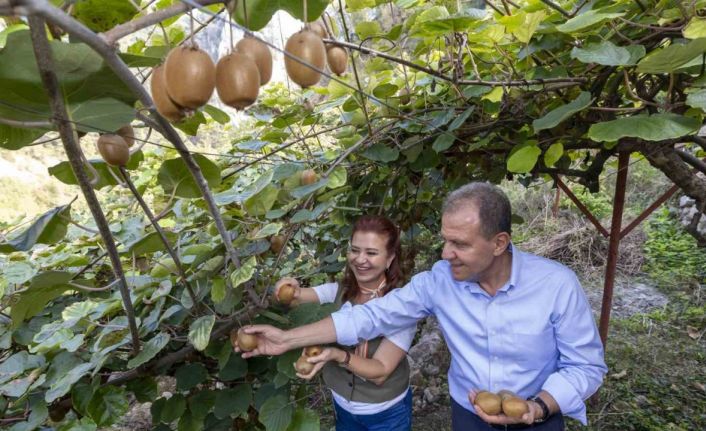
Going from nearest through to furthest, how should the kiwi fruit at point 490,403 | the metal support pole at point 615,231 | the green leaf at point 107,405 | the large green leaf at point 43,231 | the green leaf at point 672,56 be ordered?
1. the green leaf at point 672,56
2. the large green leaf at point 43,231
3. the green leaf at point 107,405
4. the kiwi fruit at point 490,403
5. the metal support pole at point 615,231

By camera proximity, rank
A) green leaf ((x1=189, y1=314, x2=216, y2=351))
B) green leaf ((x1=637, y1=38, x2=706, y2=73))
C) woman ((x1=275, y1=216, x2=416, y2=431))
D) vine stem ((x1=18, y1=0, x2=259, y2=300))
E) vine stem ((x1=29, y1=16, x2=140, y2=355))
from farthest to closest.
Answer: woman ((x1=275, y1=216, x2=416, y2=431))
green leaf ((x1=189, y1=314, x2=216, y2=351))
green leaf ((x1=637, y1=38, x2=706, y2=73))
vine stem ((x1=29, y1=16, x2=140, y2=355))
vine stem ((x1=18, y1=0, x2=259, y2=300))

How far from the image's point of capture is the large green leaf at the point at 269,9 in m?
0.63

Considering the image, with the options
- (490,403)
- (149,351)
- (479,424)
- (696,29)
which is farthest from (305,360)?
(696,29)

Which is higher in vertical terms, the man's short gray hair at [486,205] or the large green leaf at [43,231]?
the large green leaf at [43,231]

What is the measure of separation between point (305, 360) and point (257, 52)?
82 cm

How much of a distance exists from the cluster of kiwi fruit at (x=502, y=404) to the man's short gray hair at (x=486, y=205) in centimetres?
41

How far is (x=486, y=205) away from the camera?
1.22 m

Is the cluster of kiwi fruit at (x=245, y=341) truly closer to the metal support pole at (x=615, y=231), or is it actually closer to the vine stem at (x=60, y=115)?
the vine stem at (x=60, y=115)

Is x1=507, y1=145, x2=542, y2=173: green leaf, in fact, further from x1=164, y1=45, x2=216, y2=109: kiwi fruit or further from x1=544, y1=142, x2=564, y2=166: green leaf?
x1=164, y1=45, x2=216, y2=109: kiwi fruit

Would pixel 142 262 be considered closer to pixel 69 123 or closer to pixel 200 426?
pixel 200 426

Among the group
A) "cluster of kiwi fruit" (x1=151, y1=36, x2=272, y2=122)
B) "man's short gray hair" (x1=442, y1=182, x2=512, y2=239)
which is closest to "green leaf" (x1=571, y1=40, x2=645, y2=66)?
"man's short gray hair" (x1=442, y1=182, x2=512, y2=239)

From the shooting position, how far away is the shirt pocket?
3.98 feet

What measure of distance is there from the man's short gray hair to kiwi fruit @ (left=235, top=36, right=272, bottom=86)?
29.0 inches

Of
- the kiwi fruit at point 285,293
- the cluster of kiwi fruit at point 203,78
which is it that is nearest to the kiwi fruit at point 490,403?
the kiwi fruit at point 285,293
